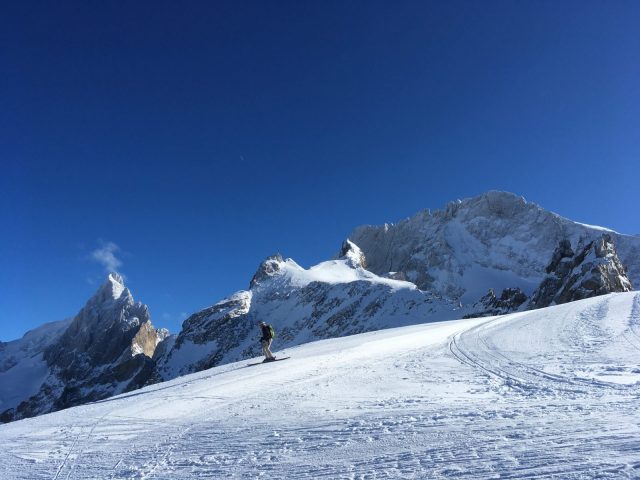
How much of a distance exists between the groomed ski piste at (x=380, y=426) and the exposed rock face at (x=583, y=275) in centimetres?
7188

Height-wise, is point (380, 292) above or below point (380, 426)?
above

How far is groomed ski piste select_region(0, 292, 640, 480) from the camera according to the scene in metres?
5.13

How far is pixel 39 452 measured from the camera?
24.5 ft

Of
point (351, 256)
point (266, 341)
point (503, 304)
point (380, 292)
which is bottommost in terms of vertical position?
point (266, 341)

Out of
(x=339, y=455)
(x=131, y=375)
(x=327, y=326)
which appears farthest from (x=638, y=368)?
(x=131, y=375)

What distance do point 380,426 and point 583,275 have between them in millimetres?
84461

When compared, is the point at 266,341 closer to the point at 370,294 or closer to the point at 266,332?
the point at 266,332

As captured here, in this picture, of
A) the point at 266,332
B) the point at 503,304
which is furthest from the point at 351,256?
the point at 266,332

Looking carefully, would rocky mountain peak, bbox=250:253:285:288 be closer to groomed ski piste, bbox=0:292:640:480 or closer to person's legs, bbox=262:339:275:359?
person's legs, bbox=262:339:275:359

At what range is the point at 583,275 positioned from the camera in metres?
78.1

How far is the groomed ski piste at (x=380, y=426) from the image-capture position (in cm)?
513

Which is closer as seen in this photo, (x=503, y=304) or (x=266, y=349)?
(x=266, y=349)

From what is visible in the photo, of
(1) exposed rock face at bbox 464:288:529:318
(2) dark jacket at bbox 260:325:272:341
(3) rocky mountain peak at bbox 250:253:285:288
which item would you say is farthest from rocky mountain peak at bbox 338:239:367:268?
(2) dark jacket at bbox 260:325:272:341

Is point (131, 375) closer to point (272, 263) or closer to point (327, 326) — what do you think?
point (272, 263)
